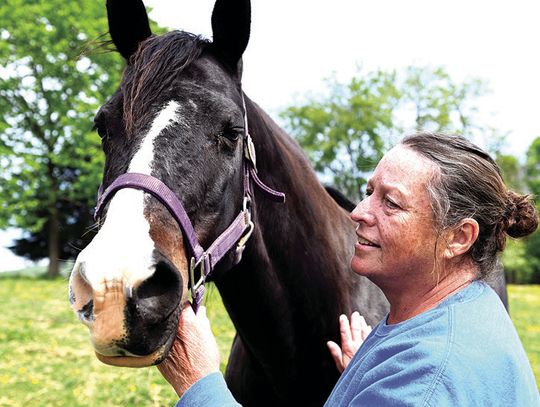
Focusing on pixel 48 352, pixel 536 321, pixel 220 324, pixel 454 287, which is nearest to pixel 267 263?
pixel 454 287

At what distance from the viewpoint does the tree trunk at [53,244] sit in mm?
23448

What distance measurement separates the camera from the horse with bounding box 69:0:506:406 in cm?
149

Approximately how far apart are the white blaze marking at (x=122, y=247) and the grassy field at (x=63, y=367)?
116 centimetres

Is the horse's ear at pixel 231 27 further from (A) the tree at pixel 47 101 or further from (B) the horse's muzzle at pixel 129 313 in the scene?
(A) the tree at pixel 47 101

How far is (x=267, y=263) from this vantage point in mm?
2531

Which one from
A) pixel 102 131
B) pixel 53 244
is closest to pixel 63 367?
pixel 102 131

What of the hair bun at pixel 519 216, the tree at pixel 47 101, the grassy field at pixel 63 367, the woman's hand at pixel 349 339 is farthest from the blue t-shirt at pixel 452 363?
the tree at pixel 47 101

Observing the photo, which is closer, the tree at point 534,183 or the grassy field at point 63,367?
the grassy field at point 63,367

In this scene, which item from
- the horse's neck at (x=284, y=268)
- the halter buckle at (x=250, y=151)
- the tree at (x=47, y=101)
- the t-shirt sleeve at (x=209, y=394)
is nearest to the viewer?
the t-shirt sleeve at (x=209, y=394)

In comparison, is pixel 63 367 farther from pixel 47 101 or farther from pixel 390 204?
pixel 47 101

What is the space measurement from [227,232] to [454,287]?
3.10 feet

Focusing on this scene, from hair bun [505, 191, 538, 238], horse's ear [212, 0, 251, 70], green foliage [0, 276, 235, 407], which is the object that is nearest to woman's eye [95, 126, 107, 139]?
horse's ear [212, 0, 251, 70]

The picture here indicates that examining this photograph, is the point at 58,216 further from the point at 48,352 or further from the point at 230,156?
the point at 230,156

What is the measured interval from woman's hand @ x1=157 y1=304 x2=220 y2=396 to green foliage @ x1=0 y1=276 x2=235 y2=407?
132cm
